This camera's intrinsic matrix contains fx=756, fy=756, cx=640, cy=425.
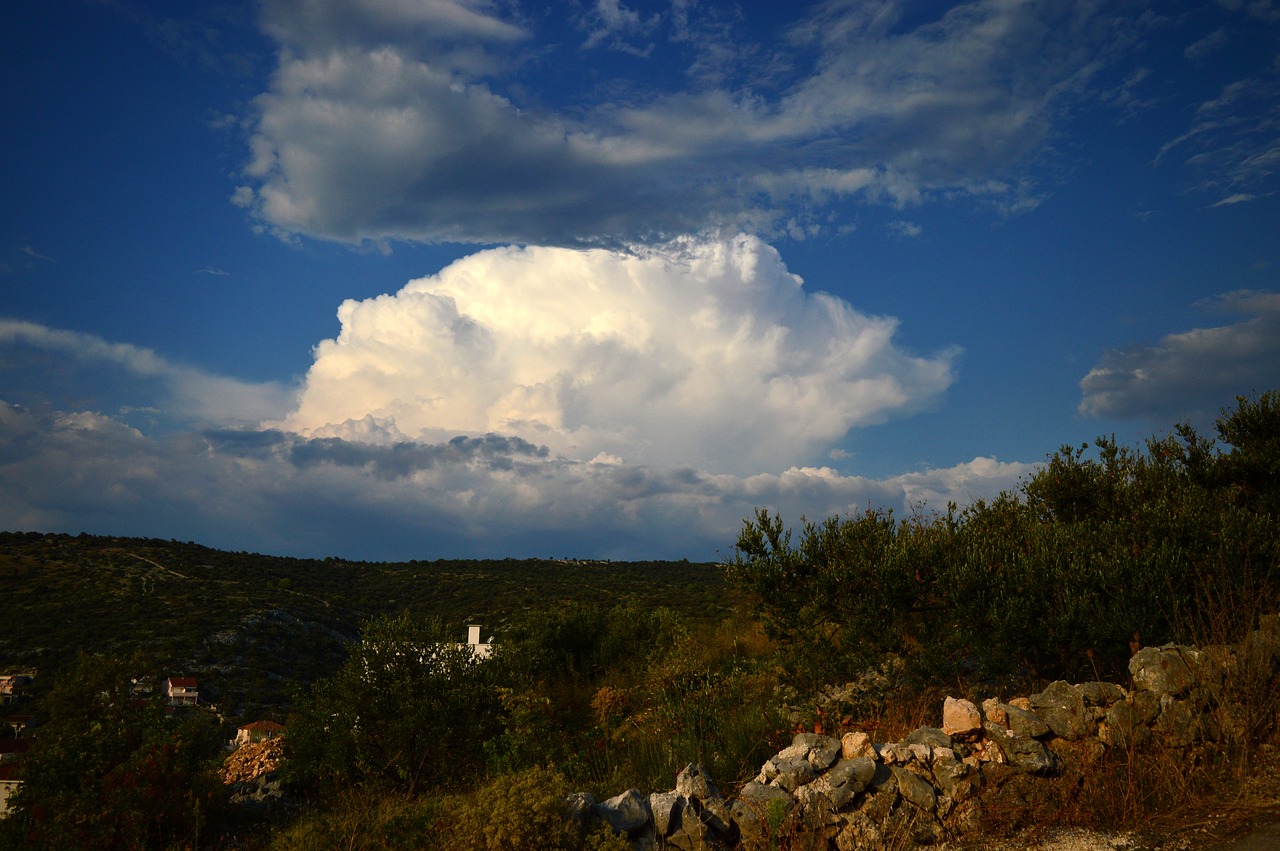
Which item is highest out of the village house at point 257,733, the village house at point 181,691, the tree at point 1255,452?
the tree at point 1255,452

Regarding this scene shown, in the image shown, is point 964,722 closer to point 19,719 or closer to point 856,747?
point 856,747

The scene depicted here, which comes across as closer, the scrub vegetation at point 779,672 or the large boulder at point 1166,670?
the large boulder at point 1166,670

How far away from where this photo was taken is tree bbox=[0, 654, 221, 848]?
9.07 metres

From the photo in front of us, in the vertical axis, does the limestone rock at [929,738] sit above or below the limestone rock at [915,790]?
above

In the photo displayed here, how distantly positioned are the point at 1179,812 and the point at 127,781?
11.8 metres

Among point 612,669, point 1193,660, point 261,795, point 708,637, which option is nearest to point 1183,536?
point 1193,660


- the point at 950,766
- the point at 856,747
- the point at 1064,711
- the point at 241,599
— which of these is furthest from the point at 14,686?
the point at 1064,711

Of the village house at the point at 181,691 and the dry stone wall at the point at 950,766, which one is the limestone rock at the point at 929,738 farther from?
the village house at the point at 181,691

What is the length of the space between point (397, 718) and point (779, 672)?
655 centimetres

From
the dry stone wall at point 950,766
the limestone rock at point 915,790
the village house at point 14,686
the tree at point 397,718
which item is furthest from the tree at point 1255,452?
the village house at point 14,686

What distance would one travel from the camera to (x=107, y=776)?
9.52 meters

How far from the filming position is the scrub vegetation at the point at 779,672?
360 inches

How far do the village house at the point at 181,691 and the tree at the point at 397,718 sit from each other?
21170 mm

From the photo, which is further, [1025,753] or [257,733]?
[257,733]
